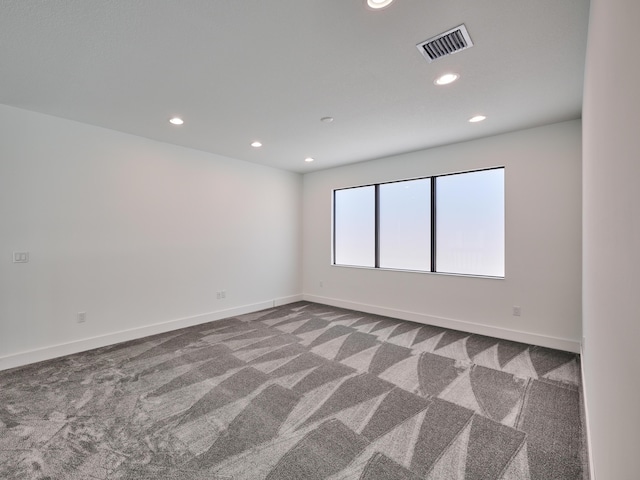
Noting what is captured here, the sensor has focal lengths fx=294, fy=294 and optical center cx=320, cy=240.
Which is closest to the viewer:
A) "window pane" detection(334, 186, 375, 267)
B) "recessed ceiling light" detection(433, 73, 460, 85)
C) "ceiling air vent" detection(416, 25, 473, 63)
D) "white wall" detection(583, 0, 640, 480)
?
"white wall" detection(583, 0, 640, 480)

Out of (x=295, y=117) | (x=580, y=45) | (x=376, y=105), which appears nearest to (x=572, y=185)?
(x=580, y=45)

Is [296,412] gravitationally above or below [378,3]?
below

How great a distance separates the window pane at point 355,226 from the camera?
17.6 feet

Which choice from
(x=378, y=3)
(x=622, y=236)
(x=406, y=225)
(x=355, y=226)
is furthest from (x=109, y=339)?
(x=622, y=236)

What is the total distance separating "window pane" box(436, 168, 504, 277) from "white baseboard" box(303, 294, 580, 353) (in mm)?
723

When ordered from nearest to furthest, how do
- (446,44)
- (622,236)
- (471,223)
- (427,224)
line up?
(622,236) → (446,44) → (471,223) → (427,224)

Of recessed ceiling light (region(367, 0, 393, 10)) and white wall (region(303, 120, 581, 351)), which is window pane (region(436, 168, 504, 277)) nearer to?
white wall (region(303, 120, 581, 351))

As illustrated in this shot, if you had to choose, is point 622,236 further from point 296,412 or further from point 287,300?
point 287,300

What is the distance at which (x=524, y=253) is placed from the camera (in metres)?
3.68

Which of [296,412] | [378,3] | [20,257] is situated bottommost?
[296,412]

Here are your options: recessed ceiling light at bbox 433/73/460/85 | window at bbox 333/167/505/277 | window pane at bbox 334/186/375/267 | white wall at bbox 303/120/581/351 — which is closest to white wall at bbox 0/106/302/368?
window pane at bbox 334/186/375/267

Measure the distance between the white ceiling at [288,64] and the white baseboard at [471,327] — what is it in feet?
8.40

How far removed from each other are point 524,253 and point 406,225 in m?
1.70

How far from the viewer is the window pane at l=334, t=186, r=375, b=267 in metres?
5.38
